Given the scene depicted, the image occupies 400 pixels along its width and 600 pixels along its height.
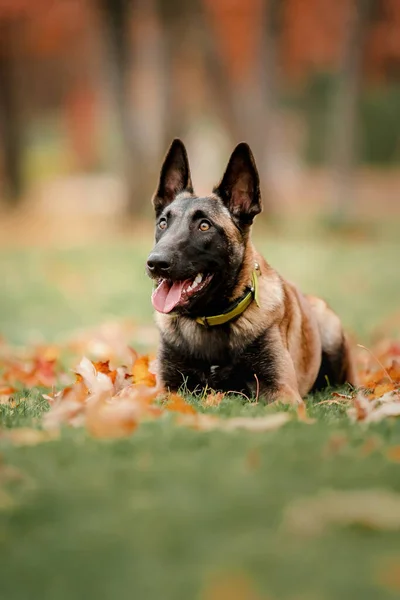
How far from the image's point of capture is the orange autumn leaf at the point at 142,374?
590cm

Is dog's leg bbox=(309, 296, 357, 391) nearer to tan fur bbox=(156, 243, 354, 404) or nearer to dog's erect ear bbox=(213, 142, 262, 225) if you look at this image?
tan fur bbox=(156, 243, 354, 404)

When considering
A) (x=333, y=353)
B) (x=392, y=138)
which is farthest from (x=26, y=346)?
(x=392, y=138)

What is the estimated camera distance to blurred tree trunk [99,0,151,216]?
23.5 metres

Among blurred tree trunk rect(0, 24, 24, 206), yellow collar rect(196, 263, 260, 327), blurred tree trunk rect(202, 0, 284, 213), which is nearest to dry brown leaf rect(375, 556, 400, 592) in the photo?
yellow collar rect(196, 263, 260, 327)

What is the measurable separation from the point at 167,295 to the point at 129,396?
0.62 m

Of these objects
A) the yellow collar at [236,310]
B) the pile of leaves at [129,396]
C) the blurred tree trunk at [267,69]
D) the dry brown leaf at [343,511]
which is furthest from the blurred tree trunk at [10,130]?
the dry brown leaf at [343,511]

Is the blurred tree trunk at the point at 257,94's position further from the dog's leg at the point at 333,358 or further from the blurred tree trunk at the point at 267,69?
the dog's leg at the point at 333,358

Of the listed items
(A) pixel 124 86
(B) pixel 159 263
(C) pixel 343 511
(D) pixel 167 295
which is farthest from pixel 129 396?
(A) pixel 124 86

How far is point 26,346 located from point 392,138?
1237 inches

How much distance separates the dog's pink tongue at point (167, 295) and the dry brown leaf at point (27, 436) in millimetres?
1351

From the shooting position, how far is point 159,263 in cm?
491

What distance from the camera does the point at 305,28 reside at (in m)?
32.1

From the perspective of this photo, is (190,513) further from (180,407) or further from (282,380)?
(282,380)

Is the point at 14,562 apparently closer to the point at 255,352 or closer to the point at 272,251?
the point at 255,352
